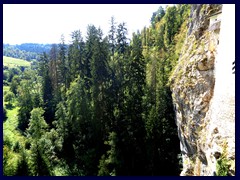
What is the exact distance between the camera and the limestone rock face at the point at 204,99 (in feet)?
30.3

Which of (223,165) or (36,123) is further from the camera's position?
(36,123)

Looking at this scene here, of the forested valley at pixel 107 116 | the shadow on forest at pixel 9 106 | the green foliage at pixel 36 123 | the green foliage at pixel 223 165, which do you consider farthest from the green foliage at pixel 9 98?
the green foliage at pixel 223 165

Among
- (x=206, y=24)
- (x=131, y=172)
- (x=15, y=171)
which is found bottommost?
(x=131, y=172)

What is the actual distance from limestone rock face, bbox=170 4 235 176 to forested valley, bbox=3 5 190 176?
3786mm

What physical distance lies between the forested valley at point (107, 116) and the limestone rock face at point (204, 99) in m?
3.79

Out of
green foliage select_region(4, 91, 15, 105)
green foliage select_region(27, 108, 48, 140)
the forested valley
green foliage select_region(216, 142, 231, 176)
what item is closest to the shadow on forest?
the forested valley

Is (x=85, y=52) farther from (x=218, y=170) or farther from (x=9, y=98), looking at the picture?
(x=218, y=170)

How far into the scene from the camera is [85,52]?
1036 inches

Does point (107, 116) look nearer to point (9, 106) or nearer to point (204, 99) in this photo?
point (9, 106)

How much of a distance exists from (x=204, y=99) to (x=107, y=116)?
11.7 m

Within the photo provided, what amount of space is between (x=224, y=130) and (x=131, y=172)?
1224cm

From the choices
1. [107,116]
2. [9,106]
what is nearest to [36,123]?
[107,116]

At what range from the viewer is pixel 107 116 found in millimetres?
22922
